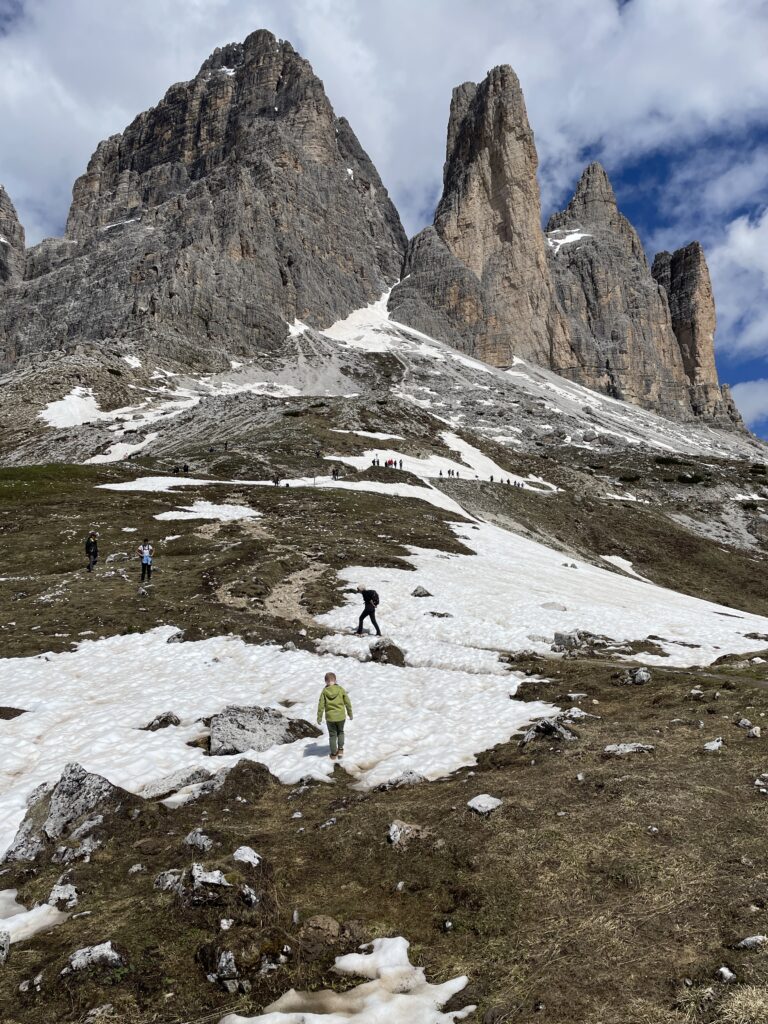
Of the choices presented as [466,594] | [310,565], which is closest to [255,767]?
[466,594]

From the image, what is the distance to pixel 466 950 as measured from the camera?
284 inches

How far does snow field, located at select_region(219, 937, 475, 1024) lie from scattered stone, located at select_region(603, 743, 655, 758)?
6917mm

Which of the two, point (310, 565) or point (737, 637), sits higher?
point (310, 565)

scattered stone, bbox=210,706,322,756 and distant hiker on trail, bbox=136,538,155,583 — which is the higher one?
distant hiker on trail, bbox=136,538,155,583

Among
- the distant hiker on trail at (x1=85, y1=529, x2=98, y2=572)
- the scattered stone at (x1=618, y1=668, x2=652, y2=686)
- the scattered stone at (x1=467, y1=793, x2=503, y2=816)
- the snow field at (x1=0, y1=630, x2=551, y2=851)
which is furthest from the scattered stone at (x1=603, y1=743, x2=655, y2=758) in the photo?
the distant hiker on trail at (x1=85, y1=529, x2=98, y2=572)

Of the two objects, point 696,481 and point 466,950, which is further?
point 696,481

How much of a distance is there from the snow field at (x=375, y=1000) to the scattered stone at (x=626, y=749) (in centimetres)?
692

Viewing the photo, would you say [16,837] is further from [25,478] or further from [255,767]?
[25,478]

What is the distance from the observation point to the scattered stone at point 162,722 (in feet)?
51.3

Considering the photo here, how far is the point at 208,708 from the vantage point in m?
17.2

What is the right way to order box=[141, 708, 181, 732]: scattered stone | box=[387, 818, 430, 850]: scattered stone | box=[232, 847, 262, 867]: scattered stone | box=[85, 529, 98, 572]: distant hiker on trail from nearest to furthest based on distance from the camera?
box=[232, 847, 262, 867]: scattered stone, box=[387, 818, 430, 850]: scattered stone, box=[141, 708, 181, 732]: scattered stone, box=[85, 529, 98, 572]: distant hiker on trail

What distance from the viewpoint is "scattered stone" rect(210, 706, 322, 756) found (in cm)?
1440

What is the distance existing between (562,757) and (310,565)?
2642 cm

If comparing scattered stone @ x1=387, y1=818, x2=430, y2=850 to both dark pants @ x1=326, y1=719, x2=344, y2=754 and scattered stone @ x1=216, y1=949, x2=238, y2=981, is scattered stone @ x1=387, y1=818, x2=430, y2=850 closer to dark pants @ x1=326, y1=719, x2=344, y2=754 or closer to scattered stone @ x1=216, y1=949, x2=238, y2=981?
scattered stone @ x1=216, y1=949, x2=238, y2=981
